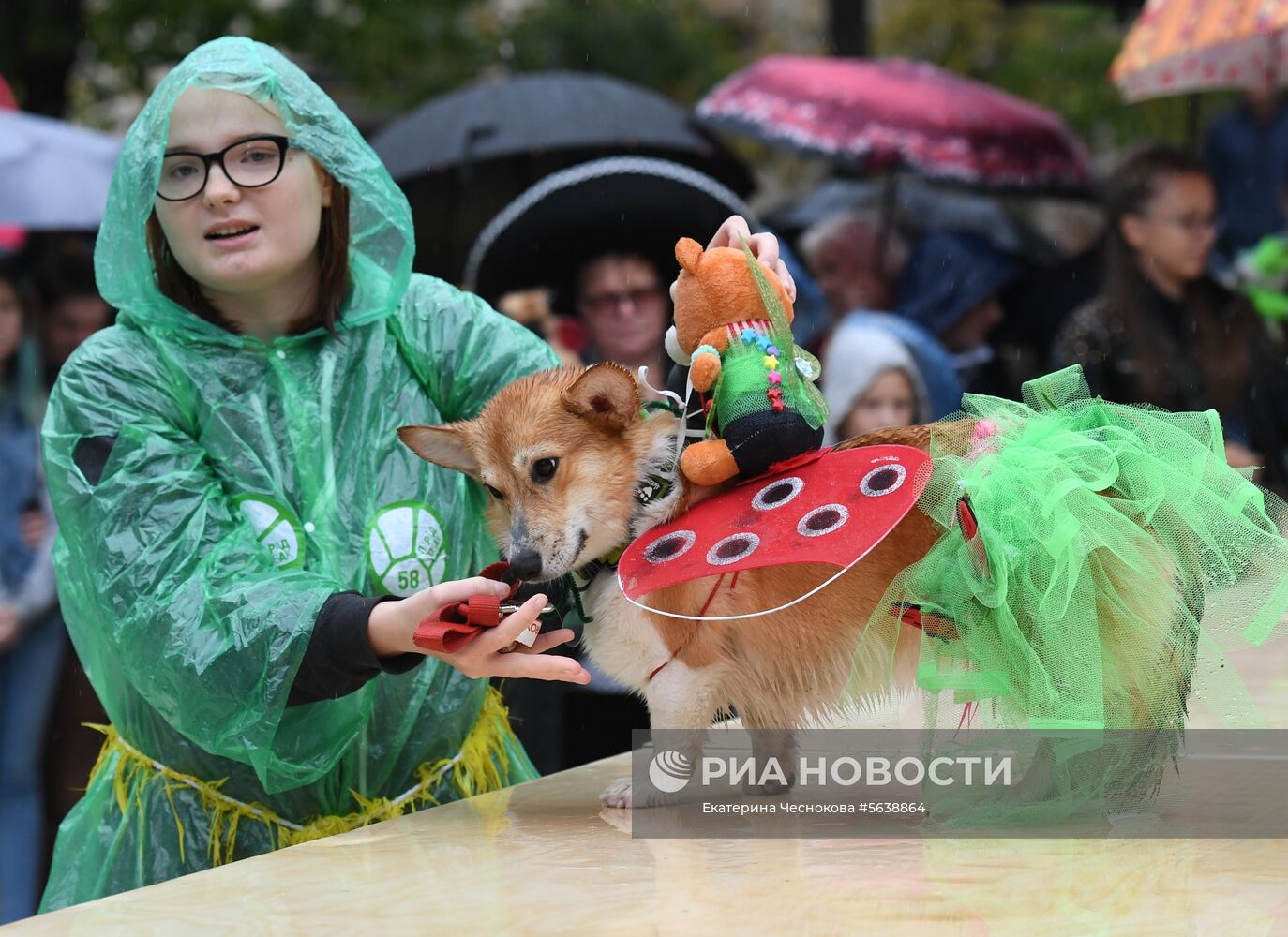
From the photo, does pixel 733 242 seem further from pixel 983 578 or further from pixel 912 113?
pixel 912 113

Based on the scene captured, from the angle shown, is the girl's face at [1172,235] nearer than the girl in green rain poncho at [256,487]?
No

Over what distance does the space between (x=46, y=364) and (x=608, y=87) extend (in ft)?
7.97

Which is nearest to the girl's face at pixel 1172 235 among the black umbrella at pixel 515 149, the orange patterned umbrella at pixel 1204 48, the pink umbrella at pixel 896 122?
the orange patterned umbrella at pixel 1204 48

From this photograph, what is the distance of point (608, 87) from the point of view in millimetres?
5797

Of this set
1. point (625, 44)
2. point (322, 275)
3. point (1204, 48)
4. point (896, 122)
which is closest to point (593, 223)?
point (322, 275)

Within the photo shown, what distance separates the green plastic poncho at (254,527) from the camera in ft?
6.45

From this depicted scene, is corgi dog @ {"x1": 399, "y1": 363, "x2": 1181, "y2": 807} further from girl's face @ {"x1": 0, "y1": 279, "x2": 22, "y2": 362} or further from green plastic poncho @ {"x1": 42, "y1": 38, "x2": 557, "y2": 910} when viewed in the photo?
girl's face @ {"x1": 0, "y1": 279, "x2": 22, "y2": 362}

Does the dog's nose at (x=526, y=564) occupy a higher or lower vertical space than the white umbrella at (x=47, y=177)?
higher

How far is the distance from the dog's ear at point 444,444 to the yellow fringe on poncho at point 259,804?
0.47 metres

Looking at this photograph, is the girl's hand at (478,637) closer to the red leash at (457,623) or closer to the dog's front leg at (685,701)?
the red leash at (457,623)

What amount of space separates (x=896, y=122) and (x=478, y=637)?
5045mm

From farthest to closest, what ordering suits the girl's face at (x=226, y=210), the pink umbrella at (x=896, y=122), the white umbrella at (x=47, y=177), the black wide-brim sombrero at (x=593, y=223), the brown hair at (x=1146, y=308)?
the pink umbrella at (x=896, y=122)
the white umbrella at (x=47, y=177)
the brown hair at (x=1146, y=308)
the black wide-brim sombrero at (x=593, y=223)
the girl's face at (x=226, y=210)

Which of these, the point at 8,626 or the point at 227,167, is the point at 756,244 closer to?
the point at 227,167

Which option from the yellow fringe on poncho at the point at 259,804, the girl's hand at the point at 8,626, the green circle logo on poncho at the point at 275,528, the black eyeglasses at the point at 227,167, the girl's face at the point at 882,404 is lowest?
the girl's hand at the point at 8,626
